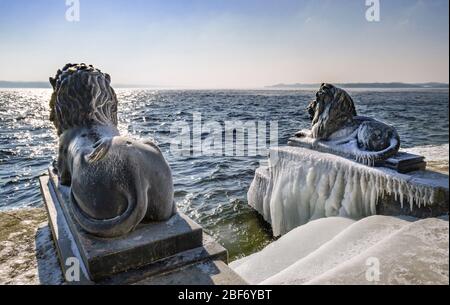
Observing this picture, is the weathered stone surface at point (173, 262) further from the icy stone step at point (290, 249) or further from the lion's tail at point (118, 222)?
the icy stone step at point (290, 249)

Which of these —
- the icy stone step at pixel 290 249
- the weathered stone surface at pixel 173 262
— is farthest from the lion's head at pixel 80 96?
the icy stone step at pixel 290 249

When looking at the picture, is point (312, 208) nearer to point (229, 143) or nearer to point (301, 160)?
point (301, 160)

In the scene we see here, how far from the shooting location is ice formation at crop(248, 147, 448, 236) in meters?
4.92

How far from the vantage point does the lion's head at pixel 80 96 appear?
13.1 ft

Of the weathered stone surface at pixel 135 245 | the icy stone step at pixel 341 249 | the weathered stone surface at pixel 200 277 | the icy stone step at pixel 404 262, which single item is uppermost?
the weathered stone surface at pixel 135 245

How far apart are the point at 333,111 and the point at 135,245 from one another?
5.33 m

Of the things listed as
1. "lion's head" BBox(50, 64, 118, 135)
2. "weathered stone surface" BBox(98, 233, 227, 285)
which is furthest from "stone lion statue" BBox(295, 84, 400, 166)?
"lion's head" BBox(50, 64, 118, 135)

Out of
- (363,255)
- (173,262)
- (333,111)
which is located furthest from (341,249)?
(333,111)

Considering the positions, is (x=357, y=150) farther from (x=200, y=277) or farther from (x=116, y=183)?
(x=116, y=183)

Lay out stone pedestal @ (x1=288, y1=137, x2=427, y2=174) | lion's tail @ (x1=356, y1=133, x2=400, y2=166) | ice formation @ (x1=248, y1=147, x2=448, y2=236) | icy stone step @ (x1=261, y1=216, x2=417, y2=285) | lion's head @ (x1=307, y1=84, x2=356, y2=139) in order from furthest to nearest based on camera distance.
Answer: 1. lion's head @ (x1=307, y1=84, x2=356, y2=139)
2. lion's tail @ (x1=356, y1=133, x2=400, y2=166)
3. stone pedestal @ (x1=288, y1=137, x2=427, y2=174)
4. ice formation @ (x1=248, y1=147, x2=448, y2=236)
5. icy stone step @ (x1=261, y1=216, x2=417, y2=285)

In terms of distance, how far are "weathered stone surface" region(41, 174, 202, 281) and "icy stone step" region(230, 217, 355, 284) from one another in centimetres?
166

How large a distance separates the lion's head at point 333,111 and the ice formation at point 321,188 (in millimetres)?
544

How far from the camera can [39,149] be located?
1881 centimetres

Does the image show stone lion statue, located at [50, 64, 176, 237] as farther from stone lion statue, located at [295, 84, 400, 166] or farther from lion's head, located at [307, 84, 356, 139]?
lion's head, located at [307, 84, 356, 139]
